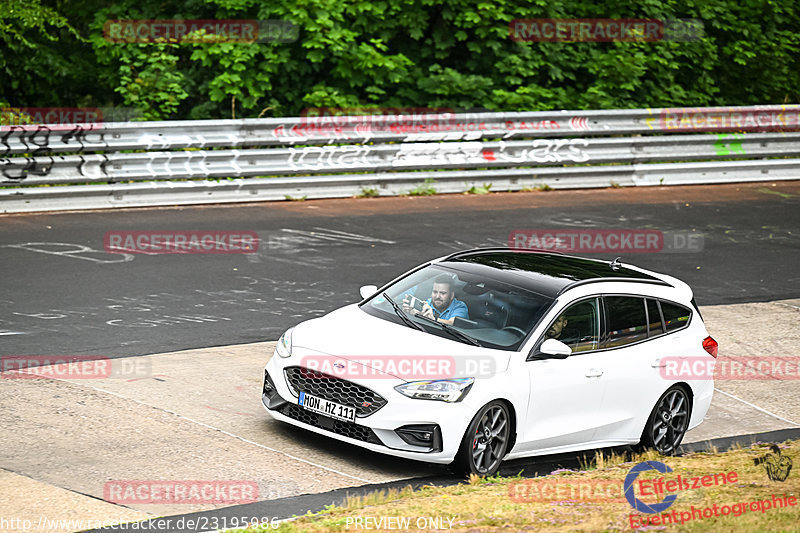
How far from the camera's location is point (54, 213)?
16328 millimetres

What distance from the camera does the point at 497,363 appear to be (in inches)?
321

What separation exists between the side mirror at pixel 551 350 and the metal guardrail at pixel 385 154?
33.6 ft

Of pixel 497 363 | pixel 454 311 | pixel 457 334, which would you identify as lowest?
pixel 497 363

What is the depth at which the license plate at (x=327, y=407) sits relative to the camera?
7.96 metres

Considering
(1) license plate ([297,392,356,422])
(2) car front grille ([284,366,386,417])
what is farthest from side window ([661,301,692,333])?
(1) license plate ([297,392,356,422])

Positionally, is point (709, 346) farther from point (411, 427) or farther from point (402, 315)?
point (411, 427)

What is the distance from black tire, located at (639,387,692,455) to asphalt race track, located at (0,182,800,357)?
4020 millimetres

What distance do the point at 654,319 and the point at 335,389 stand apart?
3.02 m

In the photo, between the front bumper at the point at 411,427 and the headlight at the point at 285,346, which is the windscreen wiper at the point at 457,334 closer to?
the front bumper at the point at 411,427

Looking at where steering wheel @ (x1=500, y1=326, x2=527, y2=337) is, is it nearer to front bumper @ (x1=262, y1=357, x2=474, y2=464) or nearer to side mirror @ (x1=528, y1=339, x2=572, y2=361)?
side mirror @ (x1=528, y1=339, x2=572, y2=361)

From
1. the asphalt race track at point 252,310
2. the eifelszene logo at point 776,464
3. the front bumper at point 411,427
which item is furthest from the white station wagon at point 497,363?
the eifelszene logo at point 776,464

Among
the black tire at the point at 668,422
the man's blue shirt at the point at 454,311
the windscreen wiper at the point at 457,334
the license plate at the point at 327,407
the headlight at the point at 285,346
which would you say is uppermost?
the man's blue shirt at the point at 454,311

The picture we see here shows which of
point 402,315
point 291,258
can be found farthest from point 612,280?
point 291,258

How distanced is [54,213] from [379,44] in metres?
7.53
